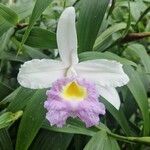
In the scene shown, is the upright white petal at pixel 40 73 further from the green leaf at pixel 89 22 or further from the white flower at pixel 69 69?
the green leaf at pixel 89 22

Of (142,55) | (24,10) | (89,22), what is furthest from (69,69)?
(142,55)

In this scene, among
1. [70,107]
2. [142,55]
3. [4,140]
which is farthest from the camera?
[142,55]

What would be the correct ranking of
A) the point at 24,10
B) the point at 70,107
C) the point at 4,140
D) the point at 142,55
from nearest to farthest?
the point at 70,107, the point at 4,140, the point at 24,10, the point at 142,55

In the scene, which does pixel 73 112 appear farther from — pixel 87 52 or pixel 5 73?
pixel 5 73

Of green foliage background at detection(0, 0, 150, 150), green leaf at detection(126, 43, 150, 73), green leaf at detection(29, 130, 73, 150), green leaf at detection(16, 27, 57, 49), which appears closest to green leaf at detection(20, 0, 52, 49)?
green foliage background at detection(0, 0, 150, 150)

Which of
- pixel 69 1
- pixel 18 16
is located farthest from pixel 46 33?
pixel 69 1

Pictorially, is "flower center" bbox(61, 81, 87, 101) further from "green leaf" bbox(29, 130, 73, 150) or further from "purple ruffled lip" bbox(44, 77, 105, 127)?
"green leaf" bbox(29, 130, 73, 150)

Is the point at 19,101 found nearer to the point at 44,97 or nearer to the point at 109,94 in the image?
the point at 44,97

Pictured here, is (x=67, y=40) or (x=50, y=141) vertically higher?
(x=67, y=40)
